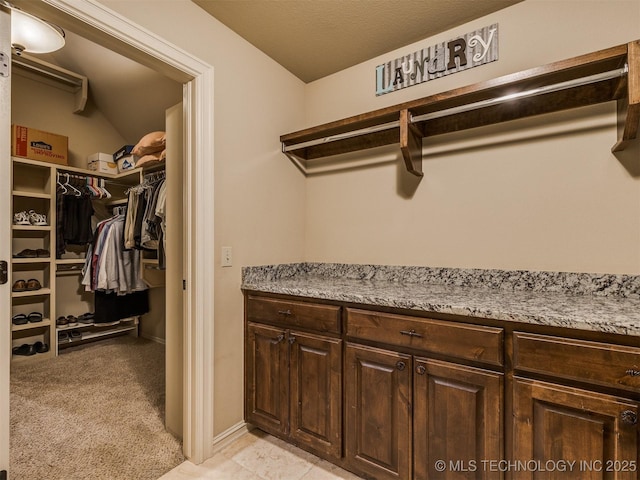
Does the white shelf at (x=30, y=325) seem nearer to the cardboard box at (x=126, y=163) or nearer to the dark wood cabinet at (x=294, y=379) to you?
the cardboard box at (x=126, y=163)

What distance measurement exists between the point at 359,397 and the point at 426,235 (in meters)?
1.02

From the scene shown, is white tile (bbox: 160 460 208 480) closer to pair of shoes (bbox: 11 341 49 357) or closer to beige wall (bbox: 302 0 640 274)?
beige wall (bbox: 302 0 640 274)

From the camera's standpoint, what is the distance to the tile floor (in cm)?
155

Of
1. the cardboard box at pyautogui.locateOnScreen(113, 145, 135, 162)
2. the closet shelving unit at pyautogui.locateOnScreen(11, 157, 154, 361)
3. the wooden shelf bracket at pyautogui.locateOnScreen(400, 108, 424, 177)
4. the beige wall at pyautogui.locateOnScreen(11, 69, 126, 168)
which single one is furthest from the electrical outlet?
the beige wall at pyautogui.locateOnScreen(11, 69, 126, 168)

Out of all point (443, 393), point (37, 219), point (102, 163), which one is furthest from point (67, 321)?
point (443, 393)

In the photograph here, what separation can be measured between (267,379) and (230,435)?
1.33 ft

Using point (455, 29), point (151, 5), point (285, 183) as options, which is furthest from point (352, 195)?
point (151, 5)

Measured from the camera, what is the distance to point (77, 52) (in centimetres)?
295

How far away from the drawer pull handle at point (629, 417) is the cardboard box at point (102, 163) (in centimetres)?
450

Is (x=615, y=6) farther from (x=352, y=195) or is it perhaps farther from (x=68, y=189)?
(x=68, y=189)

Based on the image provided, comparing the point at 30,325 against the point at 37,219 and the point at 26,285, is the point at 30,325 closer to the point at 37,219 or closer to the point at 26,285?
the point at 26,285

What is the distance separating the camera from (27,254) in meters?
3.03

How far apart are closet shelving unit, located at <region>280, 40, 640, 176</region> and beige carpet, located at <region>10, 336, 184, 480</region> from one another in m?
2.06

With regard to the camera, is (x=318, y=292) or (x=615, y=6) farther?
(x=318, y=292)
